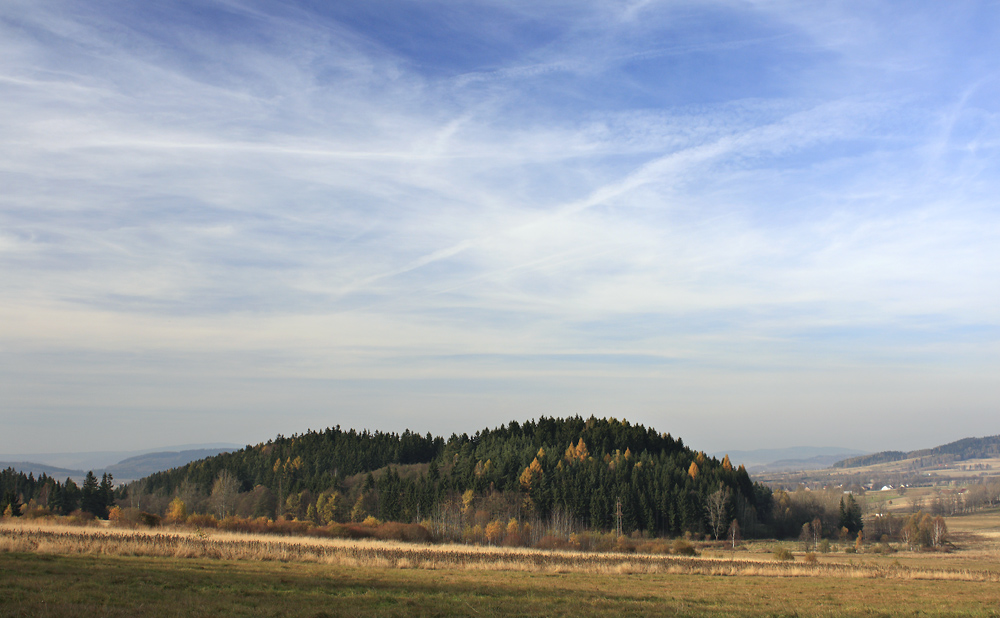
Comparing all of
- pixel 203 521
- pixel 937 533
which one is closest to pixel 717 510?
pixel 937 533

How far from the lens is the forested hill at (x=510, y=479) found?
110 m

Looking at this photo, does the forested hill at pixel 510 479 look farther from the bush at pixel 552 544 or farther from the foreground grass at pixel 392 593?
the foreground grass at pixel 392 593

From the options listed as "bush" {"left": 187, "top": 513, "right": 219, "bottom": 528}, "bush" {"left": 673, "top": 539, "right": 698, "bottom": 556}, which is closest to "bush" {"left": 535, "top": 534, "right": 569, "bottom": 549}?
"bush" {"left": 673, "top": 539, "right": 698, "bottom": 556}

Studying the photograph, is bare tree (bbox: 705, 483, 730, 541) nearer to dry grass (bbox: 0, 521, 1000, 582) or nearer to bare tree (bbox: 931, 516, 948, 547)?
bare tree (bbox: 931, 516, 948, 547)

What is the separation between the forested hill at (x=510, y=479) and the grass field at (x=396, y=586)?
63.8m

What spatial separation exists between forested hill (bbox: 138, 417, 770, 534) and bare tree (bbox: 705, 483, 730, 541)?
0.48 metres

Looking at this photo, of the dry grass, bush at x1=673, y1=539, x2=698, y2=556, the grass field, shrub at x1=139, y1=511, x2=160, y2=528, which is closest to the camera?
the grass field

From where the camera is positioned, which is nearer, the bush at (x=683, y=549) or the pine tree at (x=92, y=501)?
the bush at (x=683, y=549)

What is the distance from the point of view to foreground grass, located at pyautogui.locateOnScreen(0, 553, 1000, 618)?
1900cm

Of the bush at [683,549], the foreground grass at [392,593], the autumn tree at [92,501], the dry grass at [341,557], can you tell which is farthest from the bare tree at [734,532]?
the autumn tree at [92,501]

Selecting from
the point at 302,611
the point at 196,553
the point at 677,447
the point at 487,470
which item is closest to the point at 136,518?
the point at 196,553

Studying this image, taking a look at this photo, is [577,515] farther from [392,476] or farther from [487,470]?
[392,476]

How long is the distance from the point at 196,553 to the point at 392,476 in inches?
3501

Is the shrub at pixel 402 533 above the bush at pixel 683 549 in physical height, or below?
above
